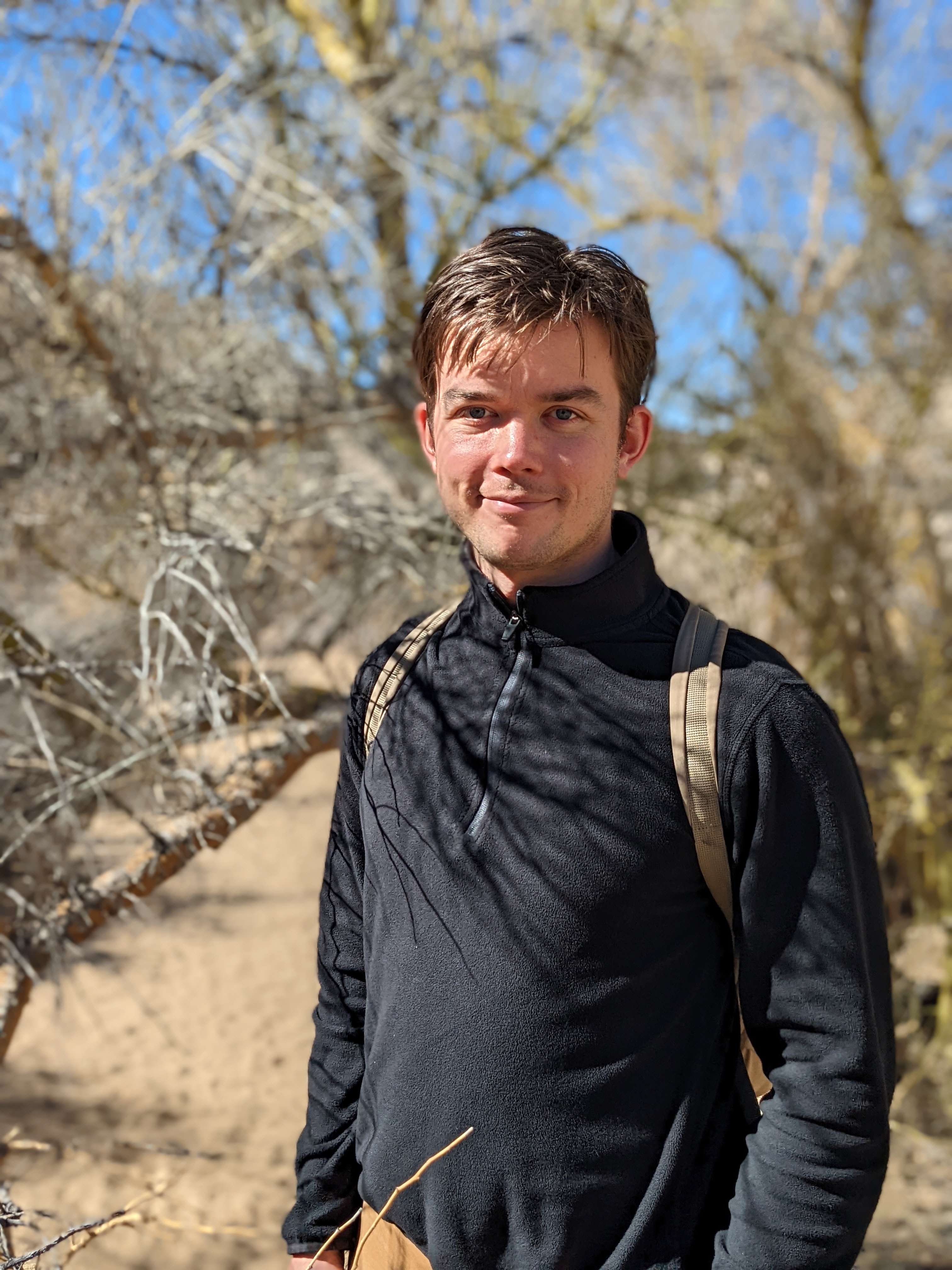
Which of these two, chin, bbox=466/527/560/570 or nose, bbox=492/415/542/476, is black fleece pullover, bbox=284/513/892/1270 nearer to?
chin, bbox=466/527/560/570

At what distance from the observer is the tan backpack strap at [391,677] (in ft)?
4.73

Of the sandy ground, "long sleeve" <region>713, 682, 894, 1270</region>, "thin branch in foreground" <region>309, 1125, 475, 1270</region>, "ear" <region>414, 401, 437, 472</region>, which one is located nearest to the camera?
"long sleeve" <region>713, 682, 894, 1270</region>

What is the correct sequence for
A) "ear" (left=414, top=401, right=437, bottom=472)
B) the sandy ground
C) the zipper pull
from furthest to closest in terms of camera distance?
the sandy ground, "ear" (left=414, top=401, right=437, bottom=472), the zipper pull

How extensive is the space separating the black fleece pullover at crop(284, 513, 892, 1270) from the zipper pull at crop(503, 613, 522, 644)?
1cm

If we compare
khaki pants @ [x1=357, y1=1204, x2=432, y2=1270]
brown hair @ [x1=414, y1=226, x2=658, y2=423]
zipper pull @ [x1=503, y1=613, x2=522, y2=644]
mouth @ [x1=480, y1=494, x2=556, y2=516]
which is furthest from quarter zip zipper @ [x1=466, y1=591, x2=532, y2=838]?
khaki pants @ [x1=357, y1=1204, x2=432, y2=1270]

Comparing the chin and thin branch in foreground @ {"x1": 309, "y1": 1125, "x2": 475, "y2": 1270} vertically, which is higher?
the chin

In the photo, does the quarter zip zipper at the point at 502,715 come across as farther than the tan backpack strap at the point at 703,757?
Yes

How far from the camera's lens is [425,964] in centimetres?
124

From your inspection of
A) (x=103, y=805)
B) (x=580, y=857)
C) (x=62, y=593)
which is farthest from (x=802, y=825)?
(x=62, y=593)

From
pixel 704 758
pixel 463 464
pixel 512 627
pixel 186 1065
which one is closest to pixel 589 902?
pixel 704 758

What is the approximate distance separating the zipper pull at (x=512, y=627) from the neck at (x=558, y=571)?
0.03 m

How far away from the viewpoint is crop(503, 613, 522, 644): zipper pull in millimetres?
1283

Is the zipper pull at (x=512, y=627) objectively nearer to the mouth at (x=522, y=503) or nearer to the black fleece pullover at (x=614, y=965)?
the black fleece pullover at (x=614, y=965)

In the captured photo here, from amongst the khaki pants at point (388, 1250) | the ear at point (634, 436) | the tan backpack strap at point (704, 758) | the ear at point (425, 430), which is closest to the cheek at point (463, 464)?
the ear at point (425, 430)
